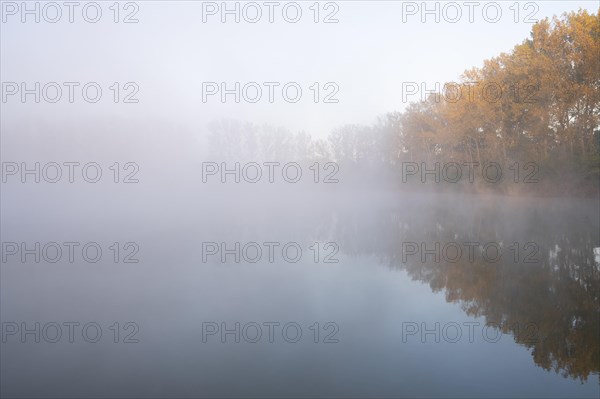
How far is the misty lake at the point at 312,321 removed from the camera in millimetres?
4469

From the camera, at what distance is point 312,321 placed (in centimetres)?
632

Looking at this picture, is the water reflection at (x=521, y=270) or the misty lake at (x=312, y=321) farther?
the water reflection at (x=521, y=270)

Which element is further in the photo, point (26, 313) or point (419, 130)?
point (419, 130)

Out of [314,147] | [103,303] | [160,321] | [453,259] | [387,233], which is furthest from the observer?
[314,147]

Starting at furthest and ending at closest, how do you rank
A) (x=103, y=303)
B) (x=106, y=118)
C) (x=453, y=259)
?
(x=106, y=118)
(x=453, y=259)
(x=103, y=303)

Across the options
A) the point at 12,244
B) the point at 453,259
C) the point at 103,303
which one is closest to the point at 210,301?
the point at 103,303

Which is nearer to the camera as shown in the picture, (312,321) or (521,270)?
(312,321)

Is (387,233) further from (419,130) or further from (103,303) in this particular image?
(419,130)

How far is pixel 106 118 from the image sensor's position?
222 ft

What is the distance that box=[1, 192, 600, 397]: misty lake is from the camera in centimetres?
447

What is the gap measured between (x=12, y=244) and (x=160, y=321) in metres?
9.07

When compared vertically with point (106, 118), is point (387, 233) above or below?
below

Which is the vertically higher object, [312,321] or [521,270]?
[521,270]

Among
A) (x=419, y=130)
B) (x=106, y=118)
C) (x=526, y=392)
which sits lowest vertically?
(x=526, y=392)
